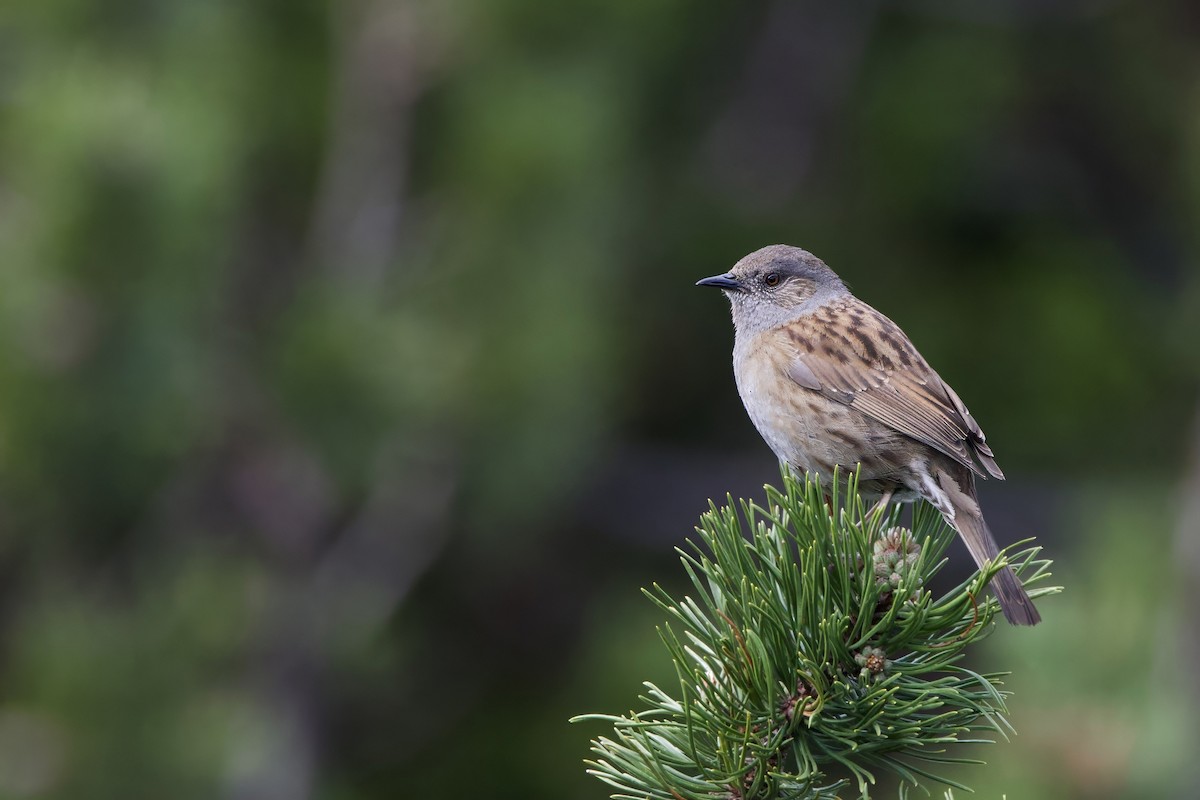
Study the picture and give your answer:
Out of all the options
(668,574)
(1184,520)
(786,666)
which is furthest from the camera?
(668,574)

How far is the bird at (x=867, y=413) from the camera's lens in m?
4.11

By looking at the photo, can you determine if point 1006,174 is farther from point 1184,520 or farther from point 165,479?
point 165,479

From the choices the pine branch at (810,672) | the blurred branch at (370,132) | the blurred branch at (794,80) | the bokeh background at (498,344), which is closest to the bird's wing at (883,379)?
the bokeh background at (498,344)

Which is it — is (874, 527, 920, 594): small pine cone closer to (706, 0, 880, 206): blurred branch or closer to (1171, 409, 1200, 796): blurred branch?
(1171, 409, 1200, 796): blurred branch

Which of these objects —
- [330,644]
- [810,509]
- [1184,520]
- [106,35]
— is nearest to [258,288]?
[106,35]

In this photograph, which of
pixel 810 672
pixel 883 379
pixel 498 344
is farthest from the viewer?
pixel 498 344

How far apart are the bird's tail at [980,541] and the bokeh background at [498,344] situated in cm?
95

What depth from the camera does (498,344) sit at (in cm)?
662

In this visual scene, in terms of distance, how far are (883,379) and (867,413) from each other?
18 centimetres

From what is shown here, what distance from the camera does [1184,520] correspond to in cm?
763

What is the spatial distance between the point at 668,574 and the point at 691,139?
117 inches

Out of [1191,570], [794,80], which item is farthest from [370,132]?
[1191,570]

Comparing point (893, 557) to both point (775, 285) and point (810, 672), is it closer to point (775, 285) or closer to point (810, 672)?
point (810, 672)

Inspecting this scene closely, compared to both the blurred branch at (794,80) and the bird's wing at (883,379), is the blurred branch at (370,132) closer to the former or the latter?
the bird's wing at (883,379)
